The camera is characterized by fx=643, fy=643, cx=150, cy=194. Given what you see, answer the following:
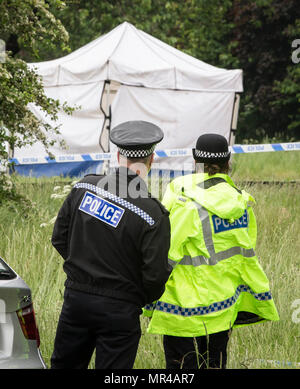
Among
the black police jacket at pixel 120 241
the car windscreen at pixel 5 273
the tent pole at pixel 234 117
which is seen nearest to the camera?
the black police jacket at pixel 120 241

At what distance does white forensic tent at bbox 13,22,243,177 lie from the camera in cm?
1343

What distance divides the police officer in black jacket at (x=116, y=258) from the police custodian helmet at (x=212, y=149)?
2.15 feet

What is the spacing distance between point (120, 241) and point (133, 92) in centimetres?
1145

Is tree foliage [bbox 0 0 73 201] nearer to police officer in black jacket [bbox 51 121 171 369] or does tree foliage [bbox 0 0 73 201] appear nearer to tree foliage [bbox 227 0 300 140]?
police officer in black jacket [bbox 51 121 171 369]

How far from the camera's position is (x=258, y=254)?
6.21 m

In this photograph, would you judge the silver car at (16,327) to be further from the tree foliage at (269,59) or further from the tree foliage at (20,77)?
the tree foliage at (269,59)

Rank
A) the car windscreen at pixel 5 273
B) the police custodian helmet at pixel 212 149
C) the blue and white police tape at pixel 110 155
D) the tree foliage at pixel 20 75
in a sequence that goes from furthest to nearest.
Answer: the blue and white police tape at pixel 110 155 < the tree foliage at pixel 20 75 < the police custodian helmet at pixel 212 149 < the car windscreen at pixel 5 273

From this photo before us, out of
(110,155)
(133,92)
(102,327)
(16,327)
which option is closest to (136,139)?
(102,327)

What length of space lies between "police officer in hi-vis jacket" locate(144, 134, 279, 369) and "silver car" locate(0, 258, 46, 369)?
728 mm

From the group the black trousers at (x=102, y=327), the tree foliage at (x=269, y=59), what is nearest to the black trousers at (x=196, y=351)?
the black trousers at (x=102, y=327)

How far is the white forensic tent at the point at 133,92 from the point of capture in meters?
13.4

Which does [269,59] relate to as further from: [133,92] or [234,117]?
[133,92]

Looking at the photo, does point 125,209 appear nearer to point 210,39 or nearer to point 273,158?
point 273,158

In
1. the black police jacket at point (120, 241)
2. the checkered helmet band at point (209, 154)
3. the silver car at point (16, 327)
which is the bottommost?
the silver car at point (16, 327)
